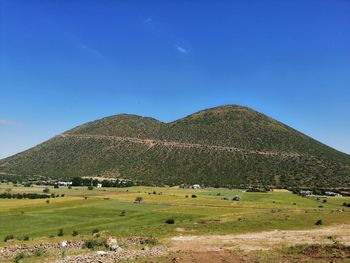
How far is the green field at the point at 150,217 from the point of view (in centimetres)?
5531

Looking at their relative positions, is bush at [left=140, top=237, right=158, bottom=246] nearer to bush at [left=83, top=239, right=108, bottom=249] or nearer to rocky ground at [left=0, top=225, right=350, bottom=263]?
rocky ground at [left=0, top=225, right=350, bottom=263]

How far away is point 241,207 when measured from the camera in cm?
8525

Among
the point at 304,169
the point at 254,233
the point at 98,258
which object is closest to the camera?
the point at 98,258

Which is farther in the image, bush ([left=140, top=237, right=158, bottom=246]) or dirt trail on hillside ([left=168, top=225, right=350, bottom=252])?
bush ([left=140, top=237, right=158, bottom=246])

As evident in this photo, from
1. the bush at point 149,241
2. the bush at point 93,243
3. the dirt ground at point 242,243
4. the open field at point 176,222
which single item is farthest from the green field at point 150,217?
the bush at point 93,243

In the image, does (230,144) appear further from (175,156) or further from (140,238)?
(140,238)

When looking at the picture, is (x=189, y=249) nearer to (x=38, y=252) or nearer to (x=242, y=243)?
(x=242, y=243)

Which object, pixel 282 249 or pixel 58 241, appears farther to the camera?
pixel 58 241

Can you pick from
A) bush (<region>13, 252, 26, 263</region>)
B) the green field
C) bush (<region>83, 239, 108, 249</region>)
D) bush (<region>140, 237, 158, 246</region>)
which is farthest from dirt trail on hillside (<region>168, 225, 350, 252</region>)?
bush (<region>13, 252, 26, 263</region>)

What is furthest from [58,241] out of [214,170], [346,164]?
[346,164]

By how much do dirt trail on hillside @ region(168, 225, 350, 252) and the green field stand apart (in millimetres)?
3656

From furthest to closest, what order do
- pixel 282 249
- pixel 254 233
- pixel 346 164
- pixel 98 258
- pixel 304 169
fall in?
pixel 346 164 < pixel 304 169 < pixel 254 233 < pixel 282 249 < pixel 98 258

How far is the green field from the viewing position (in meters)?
55.3

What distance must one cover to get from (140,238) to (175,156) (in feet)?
446
